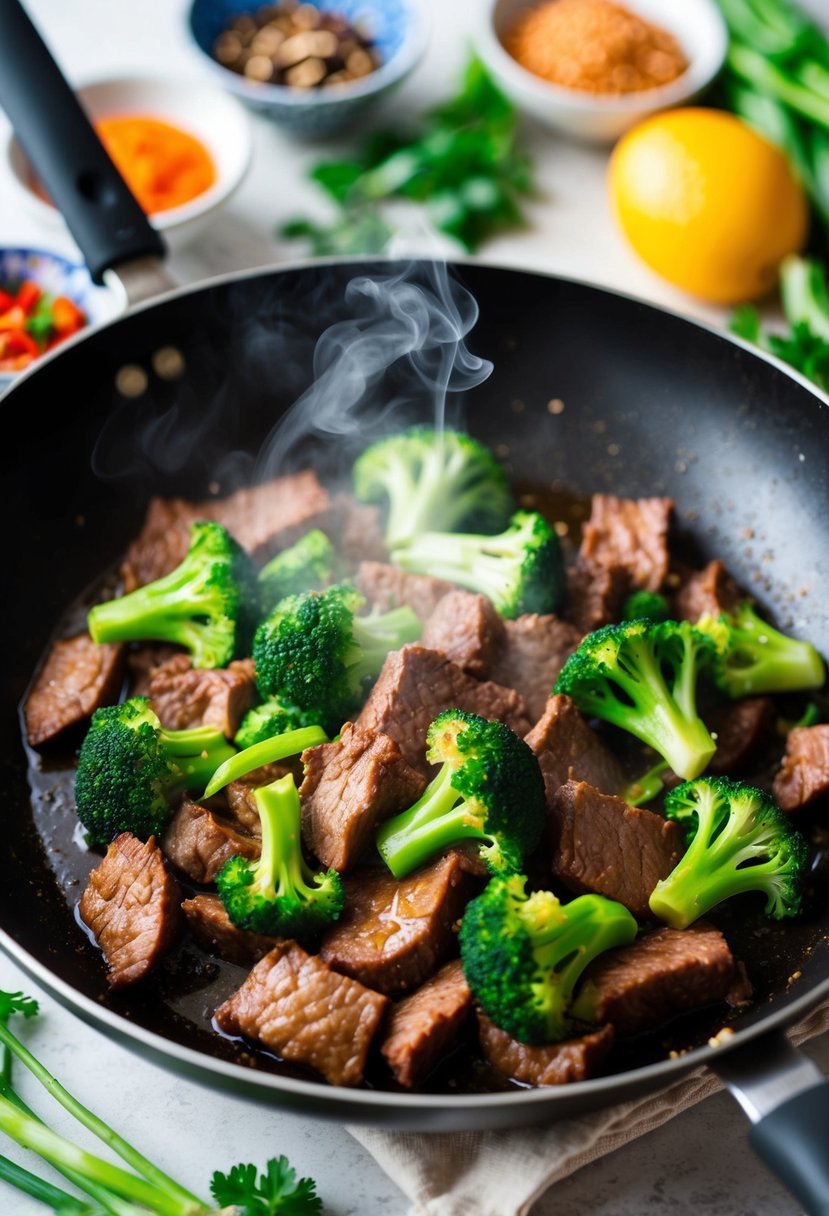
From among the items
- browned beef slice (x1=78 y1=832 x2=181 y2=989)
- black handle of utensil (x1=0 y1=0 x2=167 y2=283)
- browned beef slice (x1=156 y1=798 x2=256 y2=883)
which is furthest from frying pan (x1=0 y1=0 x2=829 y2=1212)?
browned beef slice (x1=156 y1=798 x2=256 y2=883)

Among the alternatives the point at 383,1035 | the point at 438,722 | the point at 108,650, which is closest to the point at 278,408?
the point at 108,650

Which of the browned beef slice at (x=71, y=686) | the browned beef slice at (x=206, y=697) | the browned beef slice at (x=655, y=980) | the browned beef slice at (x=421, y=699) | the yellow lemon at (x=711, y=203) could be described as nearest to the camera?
the browned beef slice at (x=655, y=980)

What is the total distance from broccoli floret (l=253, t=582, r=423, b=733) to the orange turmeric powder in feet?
8.33

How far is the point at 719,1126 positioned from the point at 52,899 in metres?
1.57

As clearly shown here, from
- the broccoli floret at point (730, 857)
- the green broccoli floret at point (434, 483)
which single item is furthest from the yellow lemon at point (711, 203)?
the broccoli floret at point (730, 857)

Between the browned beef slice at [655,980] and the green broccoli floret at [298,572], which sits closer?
the browned beef slice at [655,980]

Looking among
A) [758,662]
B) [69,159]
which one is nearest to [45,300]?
[69,159]

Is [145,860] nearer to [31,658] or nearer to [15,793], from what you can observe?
[15,793]

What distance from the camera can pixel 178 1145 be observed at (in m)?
2.49

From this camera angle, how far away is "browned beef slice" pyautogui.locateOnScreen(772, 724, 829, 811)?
2.82 m

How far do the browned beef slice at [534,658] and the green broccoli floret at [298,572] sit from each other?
527 millimetres

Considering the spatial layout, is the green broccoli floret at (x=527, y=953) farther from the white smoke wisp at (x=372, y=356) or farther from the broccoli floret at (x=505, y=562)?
the white smoke wisp at (x=372, y=356)

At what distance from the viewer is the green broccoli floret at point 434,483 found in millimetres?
3363

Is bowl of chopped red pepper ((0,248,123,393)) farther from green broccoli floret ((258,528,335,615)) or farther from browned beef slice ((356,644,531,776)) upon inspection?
browned beef slice ((356,644,531,776))
